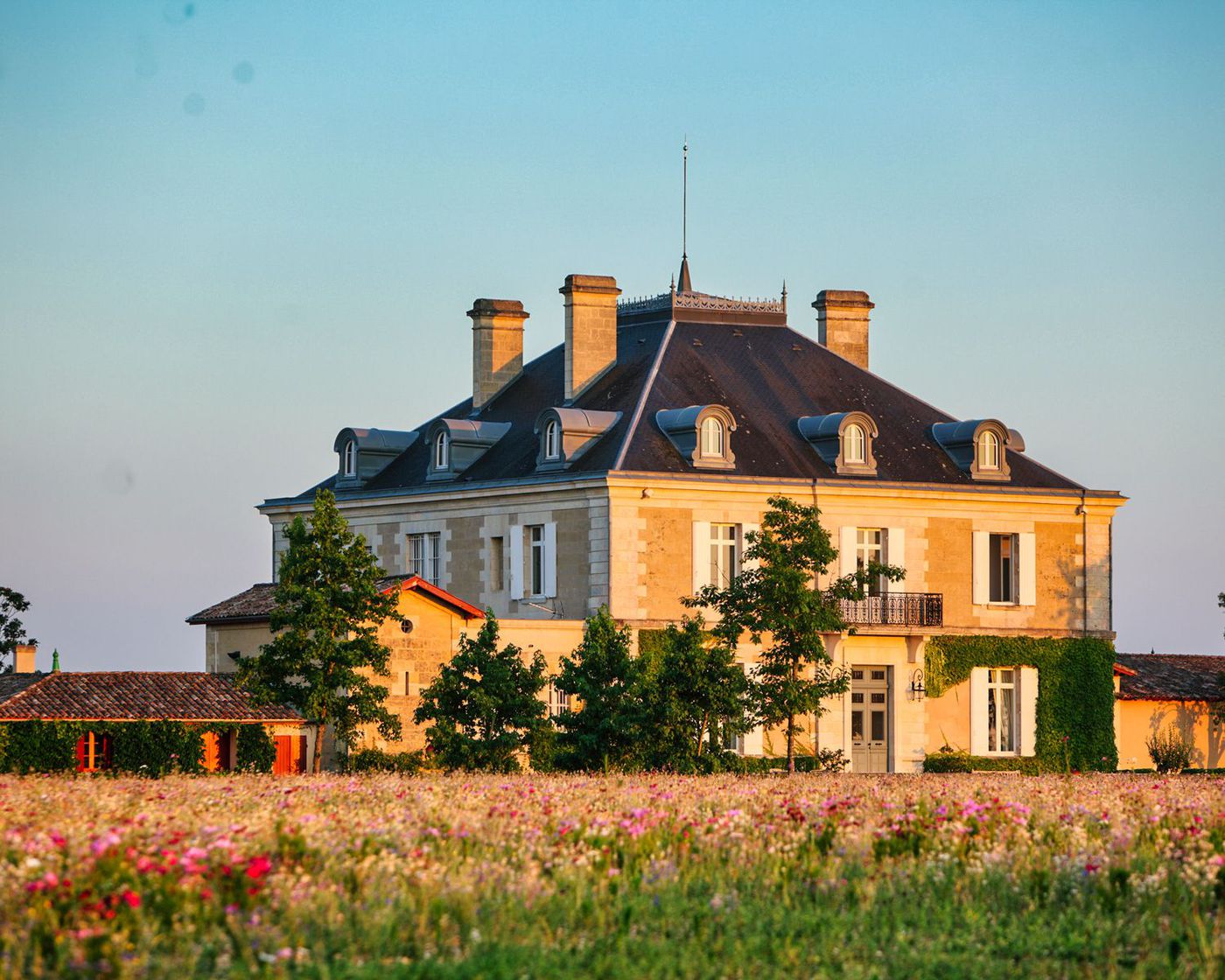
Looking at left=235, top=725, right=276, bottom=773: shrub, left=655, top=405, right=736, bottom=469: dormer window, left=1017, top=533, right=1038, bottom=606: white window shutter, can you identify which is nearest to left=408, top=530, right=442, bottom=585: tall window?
left=655, top=405, right=736, bottom=469: dormer window

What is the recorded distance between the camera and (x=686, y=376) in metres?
48.9

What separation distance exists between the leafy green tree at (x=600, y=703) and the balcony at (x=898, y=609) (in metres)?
10.9

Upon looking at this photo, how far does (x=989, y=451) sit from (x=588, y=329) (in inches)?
366

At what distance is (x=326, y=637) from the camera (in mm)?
37156

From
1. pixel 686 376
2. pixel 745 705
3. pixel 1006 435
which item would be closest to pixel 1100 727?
pixel 1006 435

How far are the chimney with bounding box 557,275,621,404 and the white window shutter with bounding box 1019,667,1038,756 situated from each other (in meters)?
11.5

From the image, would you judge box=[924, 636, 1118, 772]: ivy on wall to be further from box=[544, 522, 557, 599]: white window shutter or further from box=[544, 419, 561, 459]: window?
box=[544, 419, 561, 459]: window

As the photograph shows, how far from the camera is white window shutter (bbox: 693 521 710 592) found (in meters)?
45.5

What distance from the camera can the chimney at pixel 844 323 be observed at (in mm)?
52906

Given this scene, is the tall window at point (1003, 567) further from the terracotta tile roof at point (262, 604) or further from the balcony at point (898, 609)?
the terracotta tile roof at point (262, 604)

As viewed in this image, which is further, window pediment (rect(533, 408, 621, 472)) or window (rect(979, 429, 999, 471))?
window (rect(979, 429, 999, 471))

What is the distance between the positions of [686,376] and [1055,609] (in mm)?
9751

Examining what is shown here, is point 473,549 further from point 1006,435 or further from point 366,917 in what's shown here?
point 366,917

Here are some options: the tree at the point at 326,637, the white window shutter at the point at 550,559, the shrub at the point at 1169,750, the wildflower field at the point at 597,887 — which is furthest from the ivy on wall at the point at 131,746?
the shrub at the point at 1169,750
